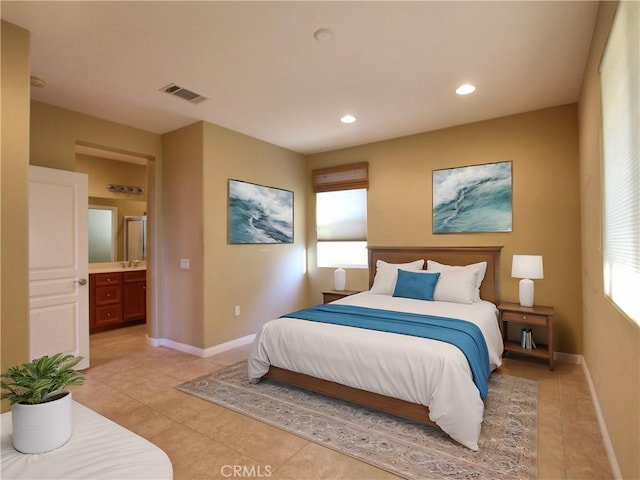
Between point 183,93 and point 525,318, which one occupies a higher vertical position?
point 183,93

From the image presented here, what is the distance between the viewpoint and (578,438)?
2.21m

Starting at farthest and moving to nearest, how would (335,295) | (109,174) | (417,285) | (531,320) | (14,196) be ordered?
(109,174) < (335,295) < (417,285) < (531,320) < (14,196)

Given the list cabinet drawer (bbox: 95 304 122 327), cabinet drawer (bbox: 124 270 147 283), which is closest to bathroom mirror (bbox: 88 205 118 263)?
cabinet drawer (bbox: 124 270 147 283)

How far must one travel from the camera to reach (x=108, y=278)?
5.21 m

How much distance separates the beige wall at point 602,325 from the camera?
1.50 meters

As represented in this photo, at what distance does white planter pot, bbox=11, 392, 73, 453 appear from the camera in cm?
115

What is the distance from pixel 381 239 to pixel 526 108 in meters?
2.36

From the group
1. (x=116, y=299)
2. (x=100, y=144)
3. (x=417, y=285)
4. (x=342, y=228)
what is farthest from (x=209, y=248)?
(x=417, y=285)

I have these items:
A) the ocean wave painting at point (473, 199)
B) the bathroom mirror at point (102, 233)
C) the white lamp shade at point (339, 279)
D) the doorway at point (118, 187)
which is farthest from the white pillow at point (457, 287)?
the bathroom mirror at point (102, 233)

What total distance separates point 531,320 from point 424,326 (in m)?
1.56

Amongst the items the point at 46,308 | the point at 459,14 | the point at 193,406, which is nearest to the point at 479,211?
the point at 459,14

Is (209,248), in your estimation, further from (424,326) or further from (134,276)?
(424,326)

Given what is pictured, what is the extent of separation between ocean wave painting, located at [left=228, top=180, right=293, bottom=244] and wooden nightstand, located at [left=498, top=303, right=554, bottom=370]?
311 cm

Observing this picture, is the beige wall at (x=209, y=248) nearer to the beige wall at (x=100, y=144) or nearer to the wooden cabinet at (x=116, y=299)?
the beige wall at (x=100, y=144)
